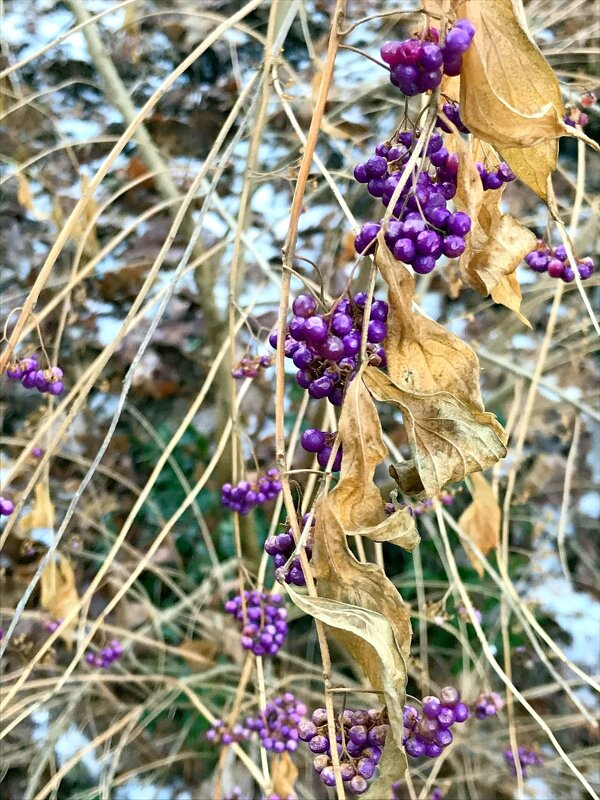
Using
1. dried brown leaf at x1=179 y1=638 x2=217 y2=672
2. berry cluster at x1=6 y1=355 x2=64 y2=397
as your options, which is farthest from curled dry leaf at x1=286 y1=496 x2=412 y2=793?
dried brown leaf at x1=179 y1=638 x2=217 y2=672

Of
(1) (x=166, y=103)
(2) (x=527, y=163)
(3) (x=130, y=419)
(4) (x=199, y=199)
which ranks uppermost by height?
(2) (x=527, y=163)

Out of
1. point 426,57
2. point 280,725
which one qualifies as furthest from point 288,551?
point 280,725

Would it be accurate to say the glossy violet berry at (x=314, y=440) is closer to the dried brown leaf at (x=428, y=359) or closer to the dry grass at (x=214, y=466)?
the dried brown leaf at (x=428, y=359)

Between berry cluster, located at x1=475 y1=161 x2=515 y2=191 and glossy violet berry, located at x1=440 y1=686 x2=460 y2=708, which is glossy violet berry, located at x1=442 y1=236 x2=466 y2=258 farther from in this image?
glossy violet berry, located at x1=440 y1=686 x2=460 y2=708

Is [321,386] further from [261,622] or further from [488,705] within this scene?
[488,705]

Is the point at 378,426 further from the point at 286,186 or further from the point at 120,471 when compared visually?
the point at 286,186

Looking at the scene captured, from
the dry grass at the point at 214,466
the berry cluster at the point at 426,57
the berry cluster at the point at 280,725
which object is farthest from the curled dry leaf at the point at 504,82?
the berry cluster at the point at 280,725

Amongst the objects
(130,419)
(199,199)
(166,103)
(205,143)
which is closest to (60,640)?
(130,419)
